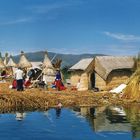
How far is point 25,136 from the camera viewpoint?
60.4 ft

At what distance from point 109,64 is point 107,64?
167 millimetres

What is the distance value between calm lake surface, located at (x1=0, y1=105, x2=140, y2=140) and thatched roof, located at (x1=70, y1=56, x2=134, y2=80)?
1050 cm

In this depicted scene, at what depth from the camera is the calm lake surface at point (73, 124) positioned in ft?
60.8

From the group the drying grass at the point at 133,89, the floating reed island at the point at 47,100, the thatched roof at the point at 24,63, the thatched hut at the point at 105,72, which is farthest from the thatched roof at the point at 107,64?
the thatched roof at the point at 24,63

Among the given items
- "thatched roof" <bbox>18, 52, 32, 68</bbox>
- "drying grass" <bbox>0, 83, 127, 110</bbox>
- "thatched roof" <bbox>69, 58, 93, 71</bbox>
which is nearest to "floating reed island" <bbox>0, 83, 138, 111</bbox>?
"drying grass" <bbox>0, 83, 127, 110</bbox>

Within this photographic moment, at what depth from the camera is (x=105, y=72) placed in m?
37.8

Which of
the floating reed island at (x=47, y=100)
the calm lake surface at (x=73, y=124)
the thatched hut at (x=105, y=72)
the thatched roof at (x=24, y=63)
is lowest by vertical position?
the calm lake surface at (x=73, y=124)

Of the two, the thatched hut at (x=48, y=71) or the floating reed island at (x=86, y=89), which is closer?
the floating reed island at (x=86, y=89)

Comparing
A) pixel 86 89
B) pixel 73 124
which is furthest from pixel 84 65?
pixel 73 124

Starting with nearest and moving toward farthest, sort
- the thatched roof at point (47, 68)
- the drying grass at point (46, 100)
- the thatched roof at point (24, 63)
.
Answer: the drying grass at point (46, 100), the thatched roof at point (47, 68), the thatched roof at point (24, 63)

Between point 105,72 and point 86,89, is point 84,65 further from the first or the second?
point 105,72

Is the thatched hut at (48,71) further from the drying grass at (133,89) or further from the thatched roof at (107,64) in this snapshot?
the drying grass at (133,89)

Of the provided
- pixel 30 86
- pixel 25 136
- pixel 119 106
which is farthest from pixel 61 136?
pixel 30 86

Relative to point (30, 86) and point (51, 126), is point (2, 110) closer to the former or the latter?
point (51, 126)
